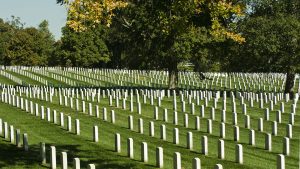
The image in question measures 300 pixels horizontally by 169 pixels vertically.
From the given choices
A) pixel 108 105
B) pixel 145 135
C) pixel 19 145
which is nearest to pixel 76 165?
pixel 19 145

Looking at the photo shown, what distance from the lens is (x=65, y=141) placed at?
19.0m

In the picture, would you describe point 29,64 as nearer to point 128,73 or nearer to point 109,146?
point 128,73

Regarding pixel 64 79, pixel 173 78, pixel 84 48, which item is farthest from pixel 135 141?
pixel 84 48

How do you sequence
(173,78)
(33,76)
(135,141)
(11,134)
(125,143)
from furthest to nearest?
1. (33,76)
2. (173,78)
3. (11,134)
4. (135,141)
5. (125,143)

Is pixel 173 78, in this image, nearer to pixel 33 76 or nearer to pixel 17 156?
pixel 33 76

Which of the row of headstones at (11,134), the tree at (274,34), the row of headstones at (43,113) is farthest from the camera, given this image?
the tree at (274,34)

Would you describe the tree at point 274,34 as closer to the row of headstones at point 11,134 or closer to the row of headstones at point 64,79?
the row of headstones at point 11,134

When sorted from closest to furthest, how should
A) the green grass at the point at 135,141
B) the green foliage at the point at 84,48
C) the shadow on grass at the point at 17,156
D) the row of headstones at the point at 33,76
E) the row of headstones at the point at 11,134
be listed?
1. the green grass at the point at 135,141
2. the shadow on grass at the point at 17,156
3. the row of headstones at the point at 11,134
4. the row of headstones at the point at 33,76
5. the green foliage at the point at 84,48

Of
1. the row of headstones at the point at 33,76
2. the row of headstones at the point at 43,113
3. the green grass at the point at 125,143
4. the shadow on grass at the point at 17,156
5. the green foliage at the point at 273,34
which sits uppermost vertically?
the green foliage at the point at 273,34

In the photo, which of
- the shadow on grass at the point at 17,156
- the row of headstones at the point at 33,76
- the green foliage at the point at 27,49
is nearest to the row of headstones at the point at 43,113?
the shadow on grass at the point at 17,156

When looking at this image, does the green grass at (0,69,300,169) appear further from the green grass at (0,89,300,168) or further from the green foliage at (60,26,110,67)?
the green foliage at (60,26,110,67)

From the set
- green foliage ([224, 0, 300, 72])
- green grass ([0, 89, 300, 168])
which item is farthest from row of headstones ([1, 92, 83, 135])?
green foliage ([224, 0, 300, 72])

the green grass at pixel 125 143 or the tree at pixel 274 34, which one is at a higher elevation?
the tree at pixel 274 34

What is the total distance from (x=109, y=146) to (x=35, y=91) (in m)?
18.7
